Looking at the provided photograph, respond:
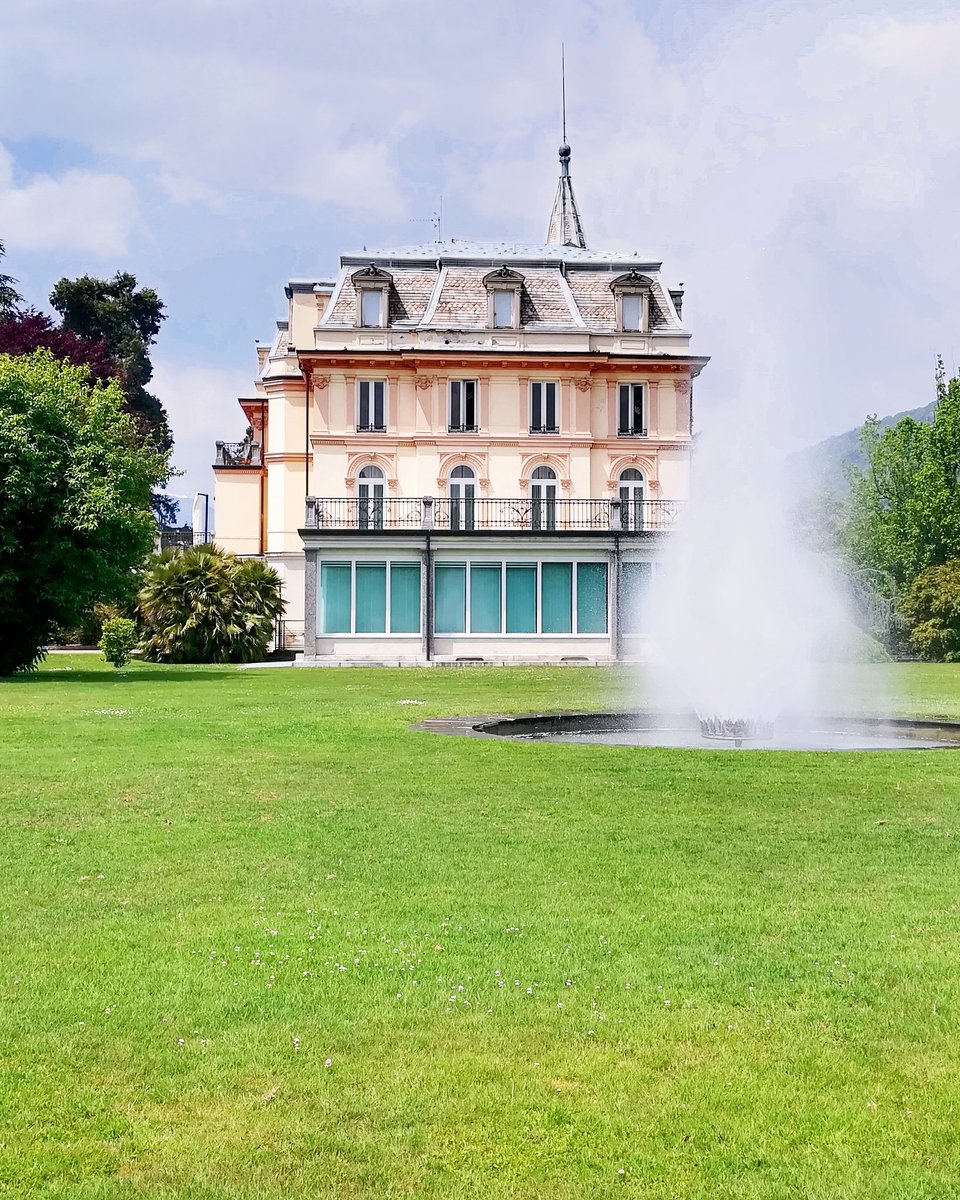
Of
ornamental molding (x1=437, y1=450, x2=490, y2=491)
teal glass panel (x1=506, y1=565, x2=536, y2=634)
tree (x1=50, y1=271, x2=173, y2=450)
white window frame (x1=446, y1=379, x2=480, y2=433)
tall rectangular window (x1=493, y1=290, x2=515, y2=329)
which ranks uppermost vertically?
tree (x1=50, y1=271, x2=173, y2=450)

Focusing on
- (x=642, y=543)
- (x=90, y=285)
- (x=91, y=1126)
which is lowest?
(x=91, y=1126)

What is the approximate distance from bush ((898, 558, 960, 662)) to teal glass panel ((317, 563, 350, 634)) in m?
23.1

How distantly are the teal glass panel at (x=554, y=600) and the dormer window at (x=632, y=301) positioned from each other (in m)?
12.7

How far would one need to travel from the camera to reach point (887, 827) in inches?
372

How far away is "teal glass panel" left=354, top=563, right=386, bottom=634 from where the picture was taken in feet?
136

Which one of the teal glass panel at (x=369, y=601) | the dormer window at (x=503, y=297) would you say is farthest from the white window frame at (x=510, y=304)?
the teal glass panel at (x=369, y=601)

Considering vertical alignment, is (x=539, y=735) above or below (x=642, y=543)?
below

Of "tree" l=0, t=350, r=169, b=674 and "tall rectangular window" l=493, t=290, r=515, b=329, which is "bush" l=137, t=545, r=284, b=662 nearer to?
"tree" l=0, t=350, r=169, b=674

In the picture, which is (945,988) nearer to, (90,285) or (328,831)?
(328,831)

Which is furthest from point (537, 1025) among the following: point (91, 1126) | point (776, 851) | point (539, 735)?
point (539, 735)

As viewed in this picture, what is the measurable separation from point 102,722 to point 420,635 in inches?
935

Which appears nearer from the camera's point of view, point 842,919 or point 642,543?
point 842,919

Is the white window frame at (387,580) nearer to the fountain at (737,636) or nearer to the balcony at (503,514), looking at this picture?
the balcony at (503,514)

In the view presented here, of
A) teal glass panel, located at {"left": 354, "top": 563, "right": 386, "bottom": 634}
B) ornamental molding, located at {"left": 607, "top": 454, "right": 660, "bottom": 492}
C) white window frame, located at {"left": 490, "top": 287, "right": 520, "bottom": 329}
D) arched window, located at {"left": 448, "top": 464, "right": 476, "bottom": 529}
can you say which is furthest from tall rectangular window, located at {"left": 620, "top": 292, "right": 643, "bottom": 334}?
teal glass panel, located at {"left": 354, "top": 563, "right": 386, "bottom": 634}
